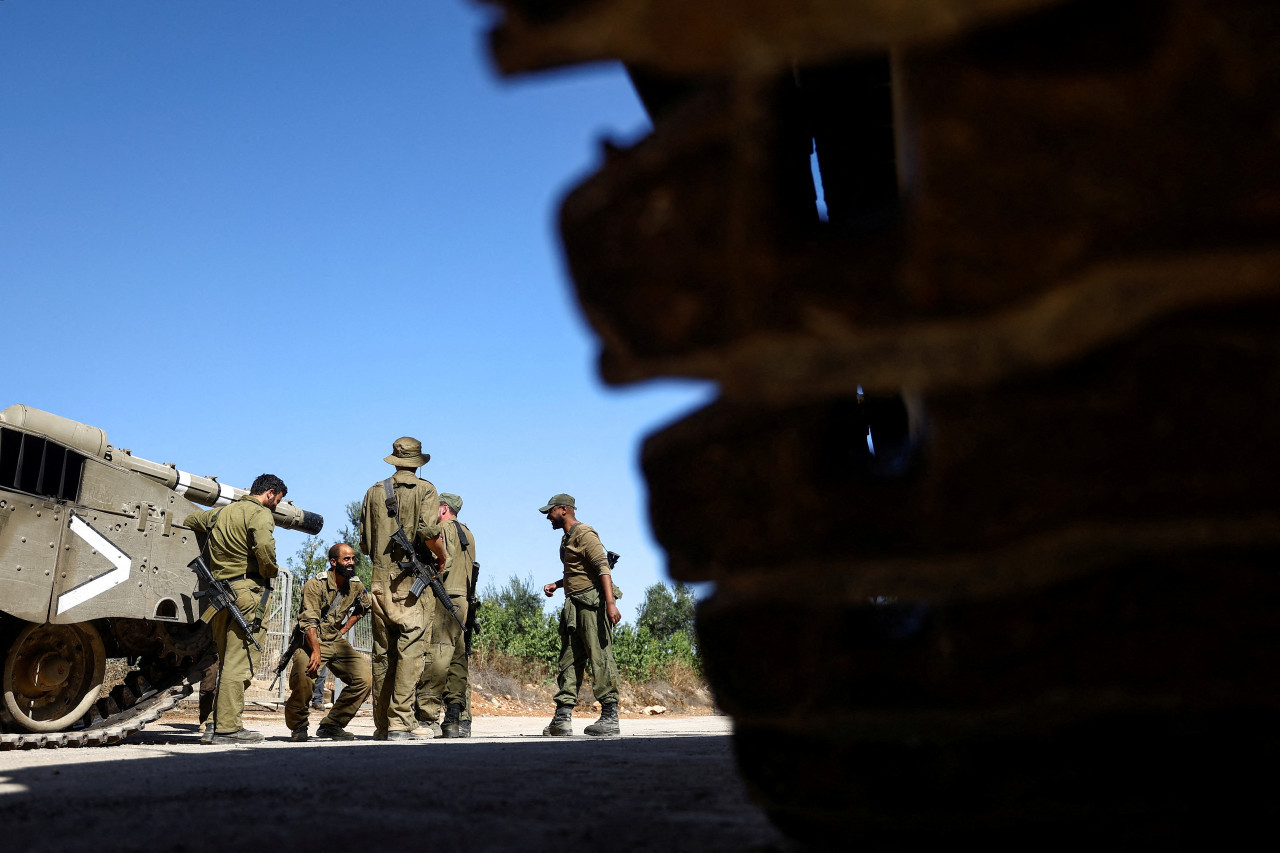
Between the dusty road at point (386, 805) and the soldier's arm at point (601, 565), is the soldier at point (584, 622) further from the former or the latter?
the dusty road at point (386, 805)

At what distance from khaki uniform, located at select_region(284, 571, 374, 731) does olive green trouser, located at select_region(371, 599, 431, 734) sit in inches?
11.6

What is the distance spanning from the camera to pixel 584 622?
7836 mm

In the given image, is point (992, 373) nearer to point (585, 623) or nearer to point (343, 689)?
point (585, 623)

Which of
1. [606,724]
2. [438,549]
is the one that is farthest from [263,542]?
[606,724]

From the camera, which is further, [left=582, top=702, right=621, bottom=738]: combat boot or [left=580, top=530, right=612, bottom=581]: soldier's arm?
[left=580, top=530, right=612, bottom=581]: soldier's arm

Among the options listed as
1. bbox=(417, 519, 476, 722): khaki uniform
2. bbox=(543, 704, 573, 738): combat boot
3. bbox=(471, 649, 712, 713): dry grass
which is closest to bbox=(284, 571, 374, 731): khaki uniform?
bbox=(417, 519, 476, 722): khaki uniform

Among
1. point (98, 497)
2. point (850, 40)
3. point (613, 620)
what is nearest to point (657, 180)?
point (850, 40)

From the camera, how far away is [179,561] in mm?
8422

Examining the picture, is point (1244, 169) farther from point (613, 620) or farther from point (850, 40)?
point (613, 620)

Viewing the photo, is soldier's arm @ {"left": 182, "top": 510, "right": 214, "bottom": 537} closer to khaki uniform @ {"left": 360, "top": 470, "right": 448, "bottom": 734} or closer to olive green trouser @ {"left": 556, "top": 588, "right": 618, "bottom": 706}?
khaki uniform @ {"left": 360, "top": 470, "right": 448, "bottom": 734}

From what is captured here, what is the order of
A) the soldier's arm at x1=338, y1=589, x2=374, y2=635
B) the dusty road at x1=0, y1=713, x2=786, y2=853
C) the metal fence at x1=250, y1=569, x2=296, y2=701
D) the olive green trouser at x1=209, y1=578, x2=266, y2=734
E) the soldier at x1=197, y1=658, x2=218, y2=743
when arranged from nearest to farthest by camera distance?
the dusty road at x1=0, y1=713, x2=786, y2=853 < the olive green trouser at x1=209, y1=578, x2=266, y2=734 < the soldier's arm at x1=338, y1=589, x2=374, y2=635 < the soldier at x1=197, y1=658, x2=218, y2=743 < the metal fence at x1=250, y1=569, x2=296, y2=701

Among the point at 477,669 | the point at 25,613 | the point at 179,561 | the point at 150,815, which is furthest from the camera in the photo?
→ the point at 477,669

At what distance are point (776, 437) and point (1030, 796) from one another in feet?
1.60

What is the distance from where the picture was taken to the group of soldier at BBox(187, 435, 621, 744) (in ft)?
23.0
